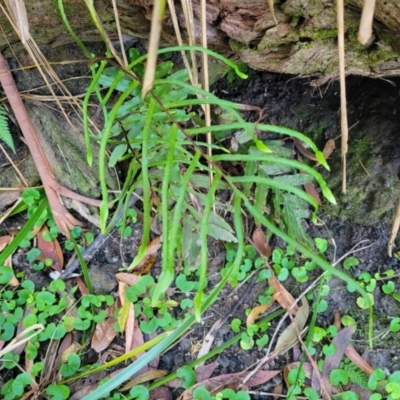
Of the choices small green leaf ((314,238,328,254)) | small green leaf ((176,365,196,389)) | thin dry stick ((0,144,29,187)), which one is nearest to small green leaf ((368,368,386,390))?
small green leaf ((314,238,328,254))

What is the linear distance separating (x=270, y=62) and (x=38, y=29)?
61 cm

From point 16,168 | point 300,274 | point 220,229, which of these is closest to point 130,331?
point 220,229

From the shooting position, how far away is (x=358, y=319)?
4.23 ft

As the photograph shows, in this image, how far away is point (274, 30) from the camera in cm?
98

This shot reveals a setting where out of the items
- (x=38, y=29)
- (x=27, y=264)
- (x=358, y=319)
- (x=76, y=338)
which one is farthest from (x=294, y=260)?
(x=38, y=29)

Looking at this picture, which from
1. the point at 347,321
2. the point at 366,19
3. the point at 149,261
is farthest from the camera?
the point at 149,261

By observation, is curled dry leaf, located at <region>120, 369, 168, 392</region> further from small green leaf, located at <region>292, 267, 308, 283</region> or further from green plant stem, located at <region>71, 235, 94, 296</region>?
small green leaf, located at <region>292, 267, 308, 283</region>

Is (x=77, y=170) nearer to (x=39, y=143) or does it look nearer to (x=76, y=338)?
(x=39, y=143)

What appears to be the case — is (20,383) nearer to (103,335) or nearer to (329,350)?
(103,335)

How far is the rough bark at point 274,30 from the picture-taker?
918 millimetres

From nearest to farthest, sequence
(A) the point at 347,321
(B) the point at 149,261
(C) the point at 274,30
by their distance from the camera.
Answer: (C) the point at 274,30 < (A) the point at 347,321 < (B) the point at 149,261

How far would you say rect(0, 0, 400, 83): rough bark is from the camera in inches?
36.2

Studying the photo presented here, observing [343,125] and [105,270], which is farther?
[105,270]

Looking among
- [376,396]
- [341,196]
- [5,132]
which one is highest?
[5,132]
